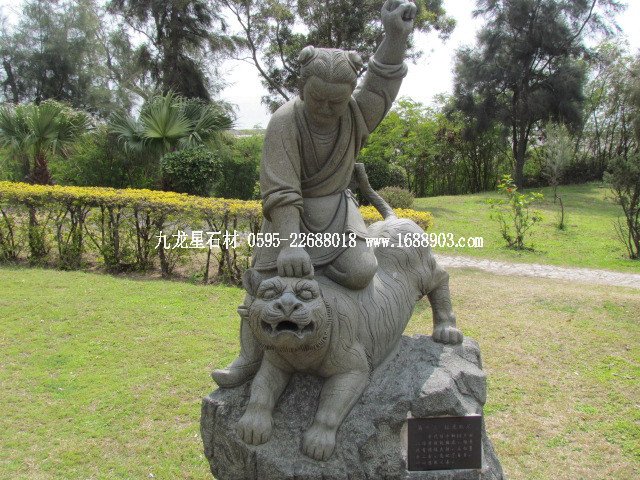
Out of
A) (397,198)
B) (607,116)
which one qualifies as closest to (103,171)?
(397,198)

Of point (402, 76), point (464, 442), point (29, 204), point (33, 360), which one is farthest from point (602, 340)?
point (29, 204)

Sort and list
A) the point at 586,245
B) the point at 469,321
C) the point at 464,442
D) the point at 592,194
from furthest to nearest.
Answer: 1. the point at 592,194
2. the point at 586,245
3. the point at 469,321
4. the point at 464,442

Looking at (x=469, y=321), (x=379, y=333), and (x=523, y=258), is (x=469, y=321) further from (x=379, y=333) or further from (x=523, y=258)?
(x=523, y=258)

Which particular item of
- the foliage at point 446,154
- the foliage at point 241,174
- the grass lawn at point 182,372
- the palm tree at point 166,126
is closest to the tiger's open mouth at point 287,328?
the grass lawn at point 182,372

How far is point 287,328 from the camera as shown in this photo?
223 centimetres

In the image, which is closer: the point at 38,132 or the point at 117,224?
the point at 117,224

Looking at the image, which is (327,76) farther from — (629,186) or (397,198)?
(629,186)

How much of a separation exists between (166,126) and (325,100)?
9.60m

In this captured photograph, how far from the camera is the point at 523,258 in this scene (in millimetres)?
9266

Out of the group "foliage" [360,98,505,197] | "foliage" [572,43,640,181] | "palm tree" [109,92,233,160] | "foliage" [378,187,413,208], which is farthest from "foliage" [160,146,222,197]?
"foliage" [572,43,640,181]

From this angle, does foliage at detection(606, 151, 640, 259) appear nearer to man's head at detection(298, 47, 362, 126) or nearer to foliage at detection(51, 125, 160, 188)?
man's head at detection(298, 47, 362, 126)

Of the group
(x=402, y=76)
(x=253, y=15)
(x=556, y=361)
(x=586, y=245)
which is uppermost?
(x=253, y=15)

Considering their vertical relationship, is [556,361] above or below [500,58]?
below

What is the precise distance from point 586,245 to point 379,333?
30.2 ft
